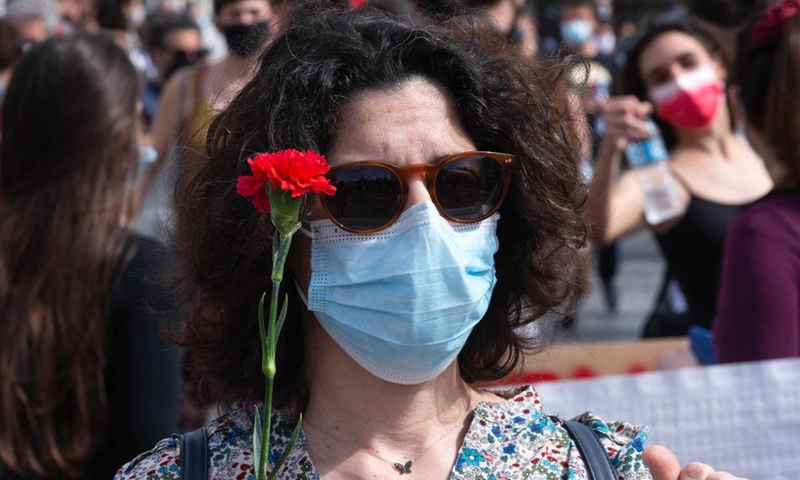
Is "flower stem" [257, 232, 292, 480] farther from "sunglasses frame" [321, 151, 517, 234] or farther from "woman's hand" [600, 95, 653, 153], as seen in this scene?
"woman's hand" [600, 95, 653, 153]

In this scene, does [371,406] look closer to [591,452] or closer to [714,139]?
[591,452]

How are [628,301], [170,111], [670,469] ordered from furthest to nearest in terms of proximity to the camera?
[628,301]
[170,111]
[670,469]

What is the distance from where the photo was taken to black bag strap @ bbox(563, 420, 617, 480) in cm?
173

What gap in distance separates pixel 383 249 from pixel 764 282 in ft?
4.72

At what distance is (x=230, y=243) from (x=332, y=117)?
28 centimetres

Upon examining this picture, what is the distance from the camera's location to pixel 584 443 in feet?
5.83

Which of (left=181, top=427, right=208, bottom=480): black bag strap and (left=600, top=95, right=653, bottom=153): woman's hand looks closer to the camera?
(left=181, top=427, right=208, bottom=480): black bag strap

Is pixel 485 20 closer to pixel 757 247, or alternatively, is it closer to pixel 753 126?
pixel 757 247

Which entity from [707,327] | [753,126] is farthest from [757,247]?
[707,327]

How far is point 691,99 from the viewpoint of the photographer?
4141 mm

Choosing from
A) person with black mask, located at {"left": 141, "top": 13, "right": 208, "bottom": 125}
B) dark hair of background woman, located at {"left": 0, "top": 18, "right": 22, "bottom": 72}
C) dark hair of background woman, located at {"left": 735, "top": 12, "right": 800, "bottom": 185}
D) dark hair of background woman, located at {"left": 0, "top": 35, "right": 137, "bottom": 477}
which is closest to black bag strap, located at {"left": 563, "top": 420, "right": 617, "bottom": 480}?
dark hair of background woman, located at {"left": 0, "top": 35, "right": 137, "bottom": 477}

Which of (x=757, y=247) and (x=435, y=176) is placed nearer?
(x=435, y=176)

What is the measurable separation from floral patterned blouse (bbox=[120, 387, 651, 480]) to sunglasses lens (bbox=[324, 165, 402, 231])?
359 mm

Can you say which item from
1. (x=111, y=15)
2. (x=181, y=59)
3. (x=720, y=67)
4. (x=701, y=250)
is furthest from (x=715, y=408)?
(x=111, y=15)
